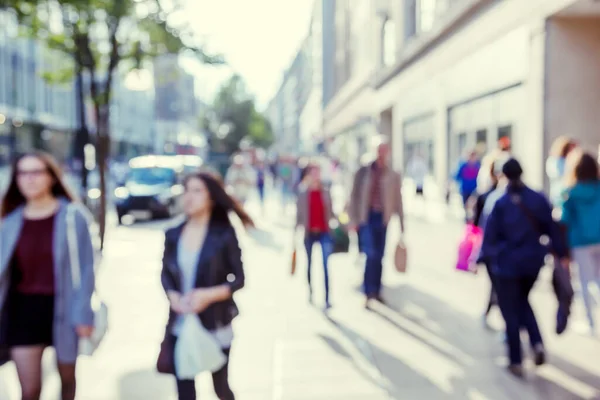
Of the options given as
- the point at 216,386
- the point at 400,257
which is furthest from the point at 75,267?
the point at 400,257

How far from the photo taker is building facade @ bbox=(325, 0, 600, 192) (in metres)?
13.6

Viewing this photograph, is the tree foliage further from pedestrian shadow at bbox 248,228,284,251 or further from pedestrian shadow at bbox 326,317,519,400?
pedestrian shadow at bbox 326,317,519,400

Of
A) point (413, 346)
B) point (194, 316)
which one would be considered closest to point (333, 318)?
→ point (413, 346)

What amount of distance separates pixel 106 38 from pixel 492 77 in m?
8.14

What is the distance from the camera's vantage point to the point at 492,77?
677 inches

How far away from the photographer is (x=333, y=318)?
815cm

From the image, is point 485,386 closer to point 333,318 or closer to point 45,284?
point 333,318

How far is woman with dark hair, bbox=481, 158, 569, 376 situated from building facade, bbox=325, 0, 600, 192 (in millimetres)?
7269

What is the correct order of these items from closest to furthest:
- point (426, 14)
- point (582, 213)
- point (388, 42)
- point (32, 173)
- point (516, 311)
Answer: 1. point (32, 173)
2. point (516, 311)
3. point (582, 213)
4. point (426, 14)
5. point (388, 42)

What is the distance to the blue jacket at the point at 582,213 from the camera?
6895mm

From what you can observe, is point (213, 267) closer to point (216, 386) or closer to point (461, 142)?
point (216, 386)

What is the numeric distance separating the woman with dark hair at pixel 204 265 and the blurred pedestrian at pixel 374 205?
15.0 ft

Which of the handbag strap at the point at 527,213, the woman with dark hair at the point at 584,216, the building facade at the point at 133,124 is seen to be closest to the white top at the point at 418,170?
the woman with dark hair at the point at 584,216

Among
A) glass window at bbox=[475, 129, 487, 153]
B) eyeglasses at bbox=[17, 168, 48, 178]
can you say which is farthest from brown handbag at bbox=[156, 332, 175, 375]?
glass window at bbox=[475, 129, 487, 153]
